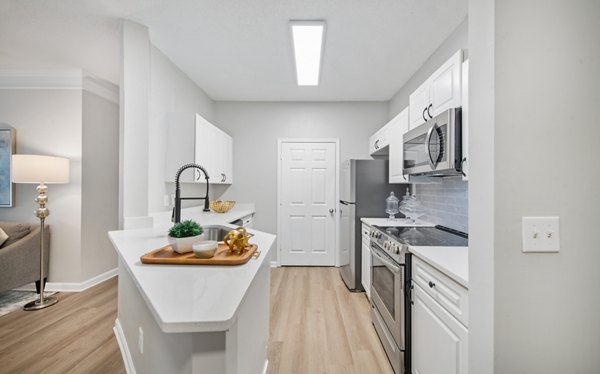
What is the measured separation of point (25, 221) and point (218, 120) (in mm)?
2709

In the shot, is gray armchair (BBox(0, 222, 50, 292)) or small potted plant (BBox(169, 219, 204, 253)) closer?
small potted plant (BBox(169, 219, 204, 253))

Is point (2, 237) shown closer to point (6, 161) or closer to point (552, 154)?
point (6, 161)

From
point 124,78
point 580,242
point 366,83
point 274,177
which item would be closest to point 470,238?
point 580,242

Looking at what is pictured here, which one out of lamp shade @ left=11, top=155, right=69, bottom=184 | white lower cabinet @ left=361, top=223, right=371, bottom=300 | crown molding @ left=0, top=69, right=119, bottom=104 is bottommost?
white lower cabinet @ left=361, top=223, right=371, bottom=300

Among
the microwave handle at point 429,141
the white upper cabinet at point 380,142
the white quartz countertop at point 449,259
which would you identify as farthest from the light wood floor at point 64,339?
the white upper cabinet at point 380,142

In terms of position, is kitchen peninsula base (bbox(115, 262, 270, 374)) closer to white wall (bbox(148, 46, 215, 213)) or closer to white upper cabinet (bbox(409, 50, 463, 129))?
white wall (bbox(148, 46, 215, 213))

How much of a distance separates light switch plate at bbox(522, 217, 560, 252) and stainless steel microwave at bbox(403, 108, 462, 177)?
804 mm

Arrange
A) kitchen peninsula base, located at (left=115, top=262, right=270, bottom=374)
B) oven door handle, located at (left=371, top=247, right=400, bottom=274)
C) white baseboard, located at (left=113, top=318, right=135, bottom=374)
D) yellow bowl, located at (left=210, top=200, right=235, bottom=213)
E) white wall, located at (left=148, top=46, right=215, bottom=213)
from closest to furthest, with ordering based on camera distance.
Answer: kitchen peninsula base, located at (left=115, top=262, right=270, bottom=374) → white baseboard, located at (left=113, top=318, right=135, bottom=374) → oven door handle, located at (left=371, top=247, right=400, bottom=274) → white wall, located at (left=148, top=46, right=215, bottom=213) → yellow bowl, located at (left=210, top=200, right=235, bottom=213)

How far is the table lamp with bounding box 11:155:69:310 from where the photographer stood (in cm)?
278

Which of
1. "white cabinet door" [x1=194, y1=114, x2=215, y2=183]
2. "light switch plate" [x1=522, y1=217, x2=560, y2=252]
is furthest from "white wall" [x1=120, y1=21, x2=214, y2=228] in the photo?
"light switch plate" [x1=522, y1=217, x2=560, y2=252]

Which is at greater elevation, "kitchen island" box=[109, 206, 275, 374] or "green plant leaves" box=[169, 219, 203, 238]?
"green plant leaves" box=[169, 219, 203, 238]

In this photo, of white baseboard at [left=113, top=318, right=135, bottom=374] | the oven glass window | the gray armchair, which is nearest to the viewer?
white baseboard at [left=113, top=318, right=135, bottom=374]

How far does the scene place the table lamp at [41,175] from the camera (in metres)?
2.78

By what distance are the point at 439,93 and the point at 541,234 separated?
1.42m
